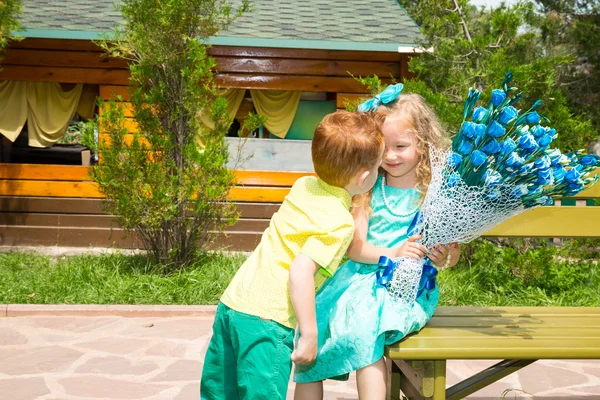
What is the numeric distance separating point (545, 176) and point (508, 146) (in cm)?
18

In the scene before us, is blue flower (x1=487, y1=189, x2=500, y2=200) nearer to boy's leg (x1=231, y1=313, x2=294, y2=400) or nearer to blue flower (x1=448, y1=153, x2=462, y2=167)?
blue flower (x1=448, y1=153, x2=462, y2=167)

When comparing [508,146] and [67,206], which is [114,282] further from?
[508,146]

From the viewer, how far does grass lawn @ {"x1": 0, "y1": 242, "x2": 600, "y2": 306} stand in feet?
19.0

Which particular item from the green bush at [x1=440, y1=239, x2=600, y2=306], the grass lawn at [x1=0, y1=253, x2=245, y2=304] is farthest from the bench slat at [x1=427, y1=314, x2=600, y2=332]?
the grass lawn at [x1=0, y1=253, x2=245, y2=304]

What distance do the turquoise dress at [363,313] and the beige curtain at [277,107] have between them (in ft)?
23.8

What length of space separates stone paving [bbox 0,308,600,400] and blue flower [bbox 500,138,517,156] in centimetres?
205

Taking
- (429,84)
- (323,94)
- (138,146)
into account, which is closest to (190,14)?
(138,146)

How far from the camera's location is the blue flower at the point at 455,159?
2.44 meters

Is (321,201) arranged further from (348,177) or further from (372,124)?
(372,124)

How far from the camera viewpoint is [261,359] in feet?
7.54

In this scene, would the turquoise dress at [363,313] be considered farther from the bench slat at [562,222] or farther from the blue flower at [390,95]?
the bench slat at [562,222]

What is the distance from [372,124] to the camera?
95.6 inches

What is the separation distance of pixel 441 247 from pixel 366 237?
0.34 metres

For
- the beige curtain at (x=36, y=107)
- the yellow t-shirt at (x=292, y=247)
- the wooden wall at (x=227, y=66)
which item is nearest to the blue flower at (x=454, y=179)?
the yellow t-shirt at (x=292, y=247)
